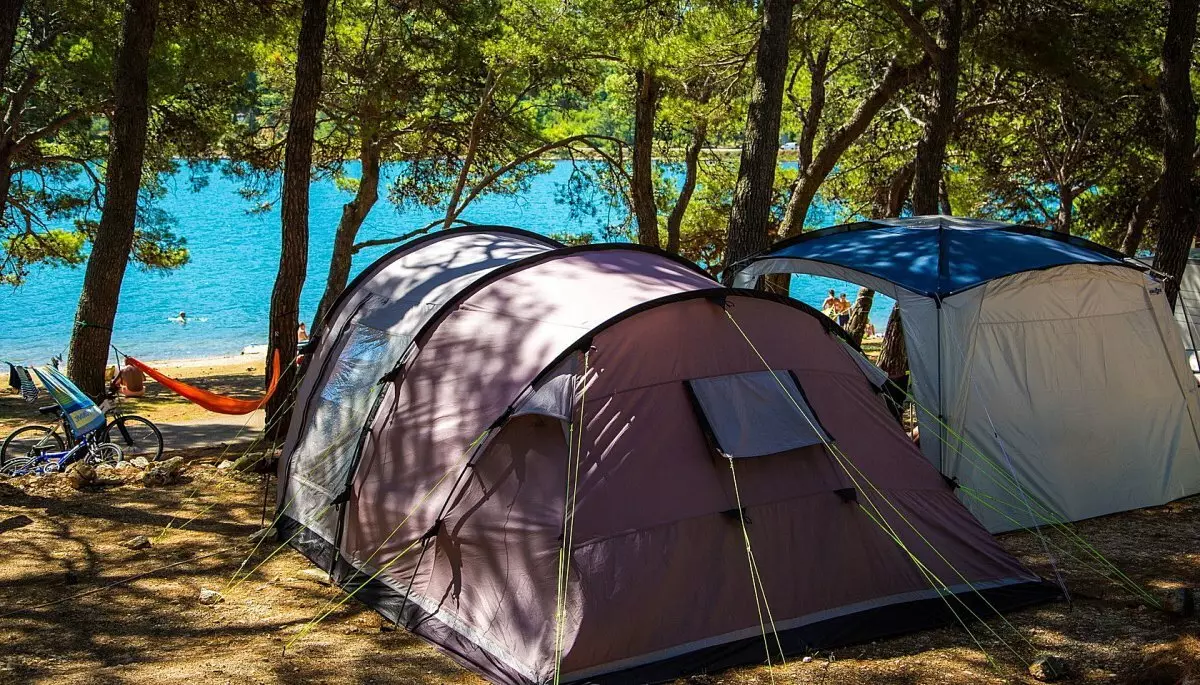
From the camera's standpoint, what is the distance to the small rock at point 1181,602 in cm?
494

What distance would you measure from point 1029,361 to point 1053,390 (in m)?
0.27

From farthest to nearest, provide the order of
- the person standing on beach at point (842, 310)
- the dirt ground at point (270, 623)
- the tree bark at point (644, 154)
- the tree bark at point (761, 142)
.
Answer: the person standing on beach at point (842, 310) → the tree bark at point (644, 154) → the tree bark at point (761, 142) → the dirt ground at point (270, 623)

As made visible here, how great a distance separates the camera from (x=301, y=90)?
28.1ft

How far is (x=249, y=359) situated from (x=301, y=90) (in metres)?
16.4

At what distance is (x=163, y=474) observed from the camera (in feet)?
24.7

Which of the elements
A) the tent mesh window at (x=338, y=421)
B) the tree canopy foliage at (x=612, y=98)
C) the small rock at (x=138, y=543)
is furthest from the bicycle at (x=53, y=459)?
the tree canopy foliage at (x=612, y=98)

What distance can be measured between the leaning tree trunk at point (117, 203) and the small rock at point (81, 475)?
2.62 m

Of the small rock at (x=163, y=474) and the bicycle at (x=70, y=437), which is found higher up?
the bicycle at (x=70, y=437)

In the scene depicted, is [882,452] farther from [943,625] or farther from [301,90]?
[301,90]

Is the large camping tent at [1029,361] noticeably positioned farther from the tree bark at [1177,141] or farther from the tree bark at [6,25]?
the tree bark at [6,25]

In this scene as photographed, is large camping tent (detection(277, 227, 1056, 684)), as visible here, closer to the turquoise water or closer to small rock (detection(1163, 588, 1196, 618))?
small rock (detection(1163, 588, 1196, 618))

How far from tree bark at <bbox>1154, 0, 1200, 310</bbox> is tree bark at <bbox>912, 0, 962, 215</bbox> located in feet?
5.77

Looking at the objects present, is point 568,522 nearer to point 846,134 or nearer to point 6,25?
point 6,25

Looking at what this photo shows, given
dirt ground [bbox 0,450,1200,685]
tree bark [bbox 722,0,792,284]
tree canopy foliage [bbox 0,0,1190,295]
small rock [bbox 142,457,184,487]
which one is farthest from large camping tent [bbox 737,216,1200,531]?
small rock [bbox 142,457,184,487]
